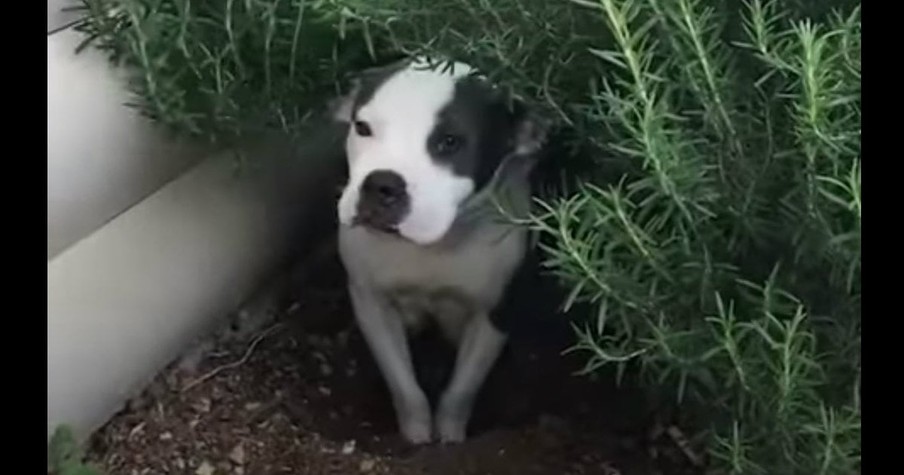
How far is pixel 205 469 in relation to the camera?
1.27 metres

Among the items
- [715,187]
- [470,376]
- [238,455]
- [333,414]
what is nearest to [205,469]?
[238,455]

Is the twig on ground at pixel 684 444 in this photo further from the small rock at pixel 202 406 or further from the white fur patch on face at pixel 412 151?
the small rock at pixel 202 406

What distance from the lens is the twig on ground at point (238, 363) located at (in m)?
1.39

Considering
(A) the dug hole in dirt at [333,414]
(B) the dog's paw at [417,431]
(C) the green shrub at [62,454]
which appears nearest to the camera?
(C) the green shrub at [62,454]

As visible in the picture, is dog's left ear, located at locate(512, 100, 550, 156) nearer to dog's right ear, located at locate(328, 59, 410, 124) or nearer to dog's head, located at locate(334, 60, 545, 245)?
dog's head, located at locate(334, 60, 545, 245)

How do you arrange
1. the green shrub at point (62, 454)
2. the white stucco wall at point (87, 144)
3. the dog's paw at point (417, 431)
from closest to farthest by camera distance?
the green shrub at point (62, 454) → the white stucco wall at point (87, 144) → the dog's paw at point (417, 431)

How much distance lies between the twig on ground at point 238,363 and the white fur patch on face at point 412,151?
240 millimetres

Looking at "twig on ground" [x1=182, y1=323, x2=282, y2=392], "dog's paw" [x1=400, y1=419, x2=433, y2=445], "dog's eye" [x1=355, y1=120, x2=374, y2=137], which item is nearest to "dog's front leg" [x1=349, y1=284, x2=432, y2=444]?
"dog's paw" [x1=400, y1=419, x2=433, y2=445]

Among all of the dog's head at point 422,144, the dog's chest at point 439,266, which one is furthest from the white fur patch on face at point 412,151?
the dog's chest at point 439,266

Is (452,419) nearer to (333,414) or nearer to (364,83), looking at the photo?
(333,414)

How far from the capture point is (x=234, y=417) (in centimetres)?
136

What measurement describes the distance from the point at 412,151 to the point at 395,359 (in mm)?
249
